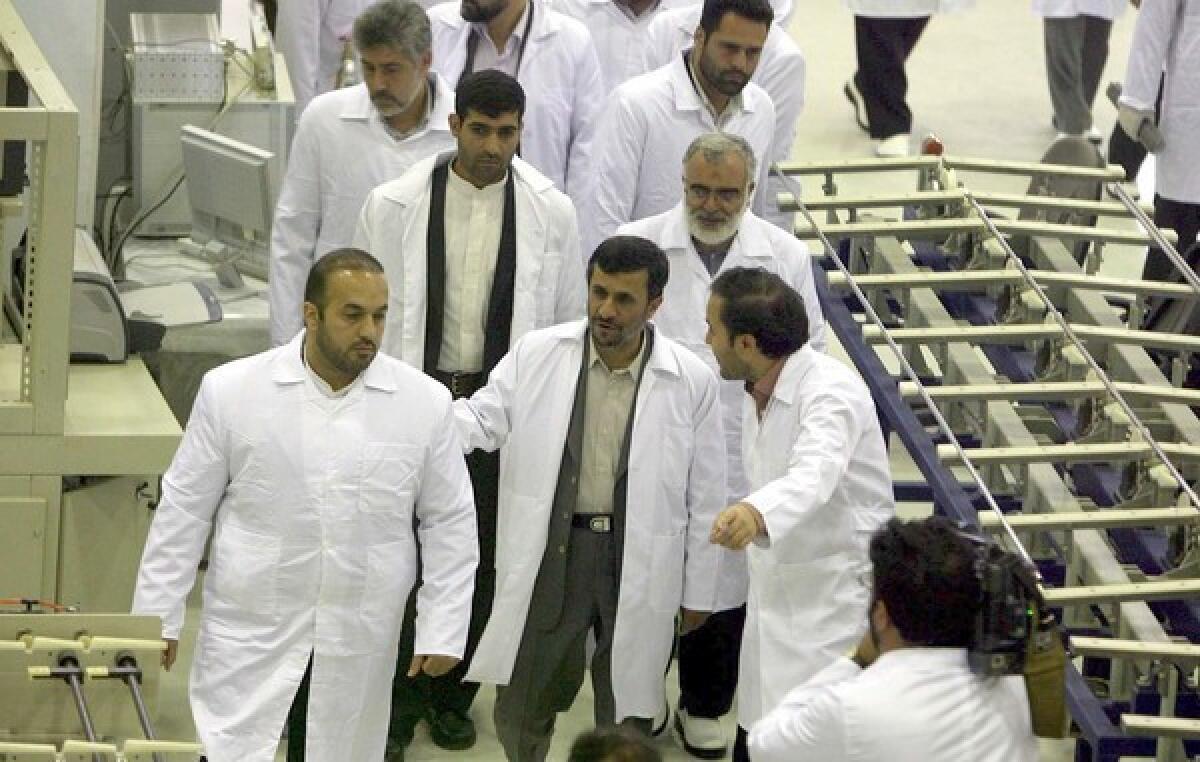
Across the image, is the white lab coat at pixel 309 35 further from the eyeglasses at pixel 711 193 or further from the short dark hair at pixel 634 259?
the short dark hair at pixel 634 259

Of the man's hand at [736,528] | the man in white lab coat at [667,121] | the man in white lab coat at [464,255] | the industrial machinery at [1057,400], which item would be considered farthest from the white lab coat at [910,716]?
Answer: the man in white lab coat at [667,121]

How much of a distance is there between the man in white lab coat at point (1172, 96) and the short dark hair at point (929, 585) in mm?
5130

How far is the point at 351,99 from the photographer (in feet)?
24.7

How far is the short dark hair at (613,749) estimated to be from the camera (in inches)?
170

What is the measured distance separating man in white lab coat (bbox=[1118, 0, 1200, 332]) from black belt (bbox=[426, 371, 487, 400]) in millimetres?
3472

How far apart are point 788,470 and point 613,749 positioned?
6.58 feet

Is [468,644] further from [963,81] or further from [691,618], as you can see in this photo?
[963,81]

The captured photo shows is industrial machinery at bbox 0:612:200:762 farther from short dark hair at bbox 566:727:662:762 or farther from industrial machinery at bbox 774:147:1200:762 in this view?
industrial machinery at bbox 774:147:1200:762

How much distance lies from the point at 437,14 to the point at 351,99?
0.86 meters

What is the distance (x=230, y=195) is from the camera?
8.55m

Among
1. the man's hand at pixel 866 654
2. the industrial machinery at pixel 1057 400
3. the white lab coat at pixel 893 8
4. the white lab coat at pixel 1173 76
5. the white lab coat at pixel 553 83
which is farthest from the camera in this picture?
the white lab coat at pixel 893 8

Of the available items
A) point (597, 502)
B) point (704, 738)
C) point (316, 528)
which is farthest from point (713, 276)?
point (316, 528)

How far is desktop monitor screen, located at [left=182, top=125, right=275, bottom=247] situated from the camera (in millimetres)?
8445

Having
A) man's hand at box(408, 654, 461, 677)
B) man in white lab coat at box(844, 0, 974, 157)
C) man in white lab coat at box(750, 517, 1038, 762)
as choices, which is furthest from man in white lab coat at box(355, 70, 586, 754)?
man in white lab coat at box(844, 0, 974, 157)
